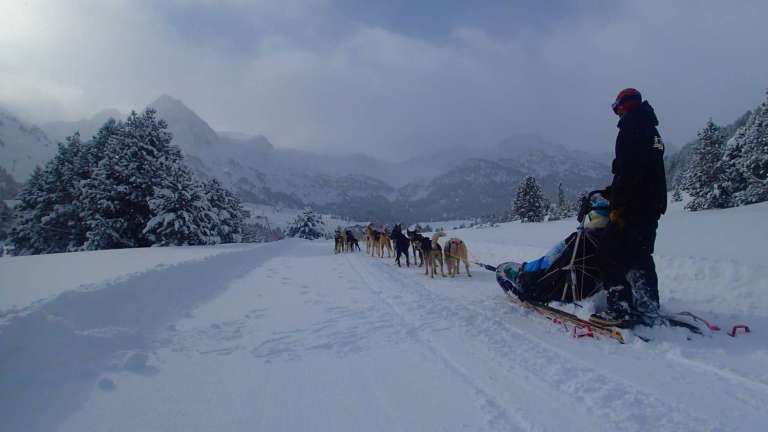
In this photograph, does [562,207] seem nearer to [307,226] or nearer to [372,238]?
[307,226]

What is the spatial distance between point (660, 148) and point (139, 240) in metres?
28.3

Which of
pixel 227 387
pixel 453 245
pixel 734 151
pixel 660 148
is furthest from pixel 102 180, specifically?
pixel 734 151

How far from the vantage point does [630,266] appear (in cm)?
384

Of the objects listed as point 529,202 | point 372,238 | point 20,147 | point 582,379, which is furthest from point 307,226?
point 20,147

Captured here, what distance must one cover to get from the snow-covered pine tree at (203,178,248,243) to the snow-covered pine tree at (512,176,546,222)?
3779 cm

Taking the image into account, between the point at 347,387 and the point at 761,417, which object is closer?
the point at 761,417

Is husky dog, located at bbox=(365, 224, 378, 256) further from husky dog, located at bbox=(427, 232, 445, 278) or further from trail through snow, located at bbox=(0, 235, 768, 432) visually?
trail through snow, located at bbox=(0, 235, 768, 432)

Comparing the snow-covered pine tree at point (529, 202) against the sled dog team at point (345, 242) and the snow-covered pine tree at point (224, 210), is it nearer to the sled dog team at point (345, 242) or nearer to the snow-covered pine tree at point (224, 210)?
the sled dog team at point (345, 242)

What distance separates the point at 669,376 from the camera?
2740 millimetres

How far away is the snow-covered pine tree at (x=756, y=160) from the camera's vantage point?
26.4 meters

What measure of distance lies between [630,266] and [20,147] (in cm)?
24722

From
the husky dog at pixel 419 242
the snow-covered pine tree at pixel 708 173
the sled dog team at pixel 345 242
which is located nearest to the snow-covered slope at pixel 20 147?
the sled dog team at pixel 345 242

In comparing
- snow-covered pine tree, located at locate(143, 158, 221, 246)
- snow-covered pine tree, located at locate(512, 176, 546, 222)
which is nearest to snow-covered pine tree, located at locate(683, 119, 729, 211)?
snow-covered pine tree, located at locate(512, 176, 546, 222)

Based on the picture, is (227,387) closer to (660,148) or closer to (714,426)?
(714,426)
